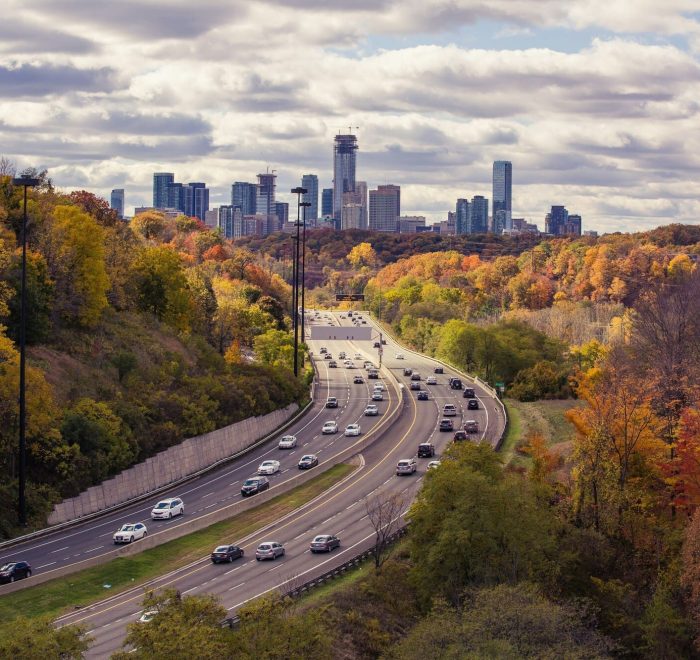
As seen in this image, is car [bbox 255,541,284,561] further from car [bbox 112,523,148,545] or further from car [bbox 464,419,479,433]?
car [bbox 464,419,479,433]

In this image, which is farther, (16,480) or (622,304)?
(622,304)

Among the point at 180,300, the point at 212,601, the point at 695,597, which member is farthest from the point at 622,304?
the point at 212,601

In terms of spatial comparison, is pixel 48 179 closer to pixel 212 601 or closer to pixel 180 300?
pixel 180 300

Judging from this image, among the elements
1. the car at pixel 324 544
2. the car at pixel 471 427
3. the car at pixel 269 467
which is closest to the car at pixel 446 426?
the car at pixel 471 427

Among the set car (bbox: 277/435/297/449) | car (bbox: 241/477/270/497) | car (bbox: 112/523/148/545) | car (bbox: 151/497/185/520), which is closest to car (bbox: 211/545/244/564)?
car (bbox: 112/523/148/545)

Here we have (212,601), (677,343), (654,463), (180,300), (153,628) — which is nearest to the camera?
(153,628)

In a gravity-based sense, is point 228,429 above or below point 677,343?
below
